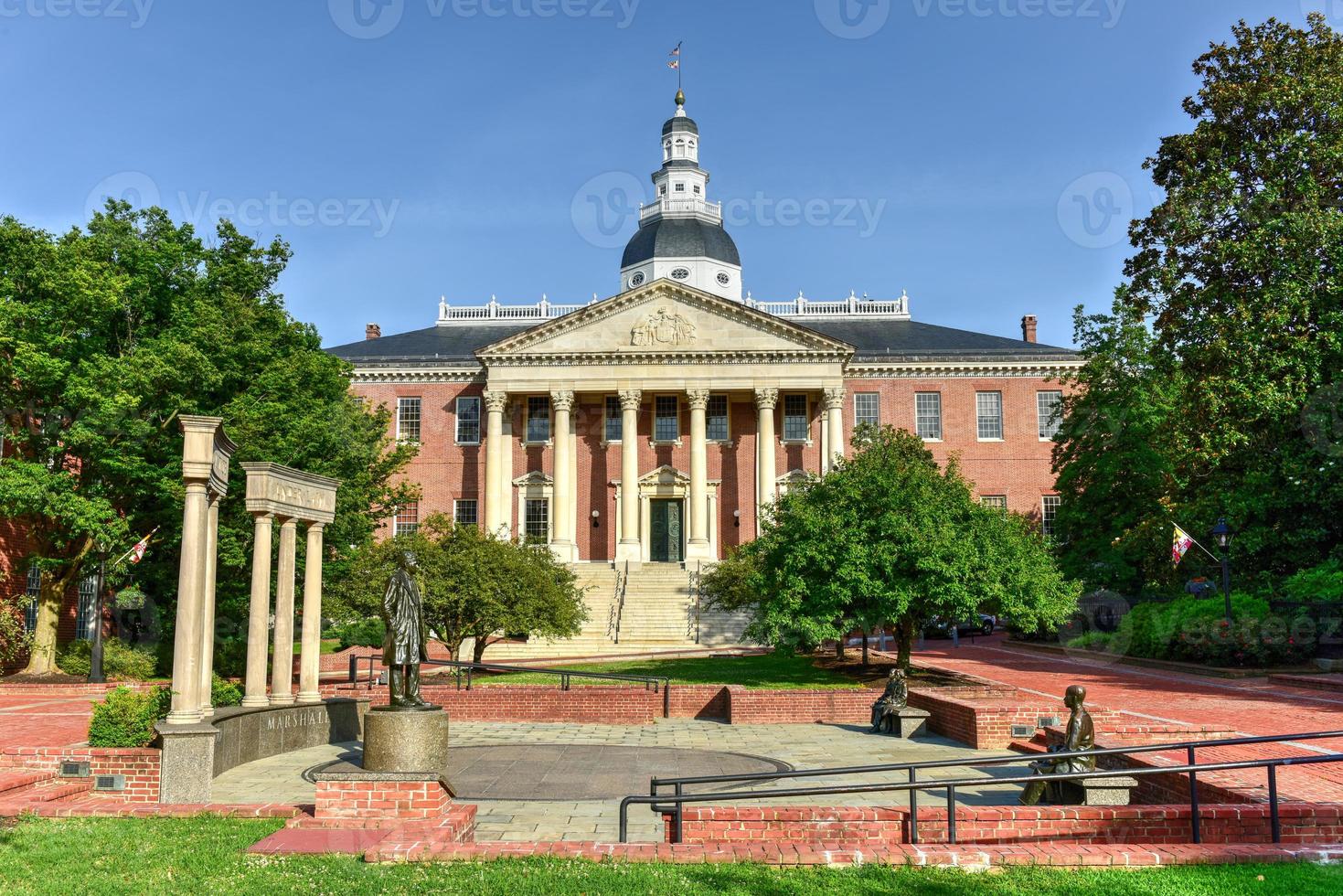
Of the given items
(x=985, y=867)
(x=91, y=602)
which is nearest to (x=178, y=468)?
(x=91, y=602)

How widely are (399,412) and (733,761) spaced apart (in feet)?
139

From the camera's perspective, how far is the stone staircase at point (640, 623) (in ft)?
124

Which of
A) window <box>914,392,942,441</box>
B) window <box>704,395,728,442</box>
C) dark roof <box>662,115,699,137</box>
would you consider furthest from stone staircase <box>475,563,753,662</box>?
dark roof <box>662,115,699,137</box>

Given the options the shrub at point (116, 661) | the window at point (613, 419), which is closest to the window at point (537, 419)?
the window at point (613, 419)

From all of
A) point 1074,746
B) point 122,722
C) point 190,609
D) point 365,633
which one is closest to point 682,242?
point 365,633

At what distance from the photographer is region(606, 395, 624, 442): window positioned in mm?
53188

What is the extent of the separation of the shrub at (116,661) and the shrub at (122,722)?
52.7 ft

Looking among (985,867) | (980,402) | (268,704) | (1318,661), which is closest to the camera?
(985,867)

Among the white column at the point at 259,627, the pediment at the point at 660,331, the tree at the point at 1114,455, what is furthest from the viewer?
the pediment at the point at 660,331

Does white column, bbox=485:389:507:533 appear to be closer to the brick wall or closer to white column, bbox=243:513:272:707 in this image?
white column, bbox=243:513:272:707

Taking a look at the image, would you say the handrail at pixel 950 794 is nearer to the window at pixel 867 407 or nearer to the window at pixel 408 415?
the window at pixel 867 407

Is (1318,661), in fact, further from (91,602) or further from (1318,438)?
(91,602)

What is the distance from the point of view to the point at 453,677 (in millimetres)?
27062

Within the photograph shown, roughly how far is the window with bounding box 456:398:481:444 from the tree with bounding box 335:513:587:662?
969 inches
